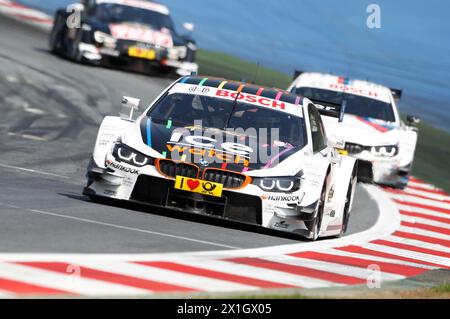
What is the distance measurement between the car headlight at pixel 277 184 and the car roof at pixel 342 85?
7578 mm

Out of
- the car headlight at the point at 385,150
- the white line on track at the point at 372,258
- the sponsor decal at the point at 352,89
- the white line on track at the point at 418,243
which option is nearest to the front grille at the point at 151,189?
the white line on track at the point at 372,258

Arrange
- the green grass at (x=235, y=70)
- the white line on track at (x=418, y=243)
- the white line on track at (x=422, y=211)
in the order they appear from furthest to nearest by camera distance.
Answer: the green grass at (x=235, y=70)
the white line on track at (x=422, y=211)
the white line on track at (x=418, y=243)

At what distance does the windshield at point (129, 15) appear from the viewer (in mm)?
24297

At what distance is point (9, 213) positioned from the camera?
29.8ft

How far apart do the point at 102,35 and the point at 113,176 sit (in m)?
13.4

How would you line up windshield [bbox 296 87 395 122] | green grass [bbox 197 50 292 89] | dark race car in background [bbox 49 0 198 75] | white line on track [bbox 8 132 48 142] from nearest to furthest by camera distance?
white line on track [bbox 8 132 48 142]
windshield [bbox 296 87 395 122]
dark race car in background [bbox 49 0 198 75]
green grass [bbox 197 50 292 89]

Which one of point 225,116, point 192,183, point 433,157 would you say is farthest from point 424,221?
point 433,157

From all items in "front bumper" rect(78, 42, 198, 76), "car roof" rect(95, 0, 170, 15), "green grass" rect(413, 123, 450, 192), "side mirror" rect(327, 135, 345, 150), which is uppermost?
"side mirror" rect(327, 135, 345, 150)

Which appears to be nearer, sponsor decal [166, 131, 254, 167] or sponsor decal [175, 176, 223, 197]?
sponsor decal [175, 176, 223, 197]

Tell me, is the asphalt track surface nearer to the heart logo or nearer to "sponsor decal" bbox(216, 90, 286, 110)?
the heart logo

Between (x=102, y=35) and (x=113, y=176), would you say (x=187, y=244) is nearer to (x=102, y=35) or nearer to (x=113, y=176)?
(x=113, y=176)

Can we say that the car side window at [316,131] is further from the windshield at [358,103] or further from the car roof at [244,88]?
the windshield at [358,103]

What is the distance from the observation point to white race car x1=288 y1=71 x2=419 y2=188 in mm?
16297

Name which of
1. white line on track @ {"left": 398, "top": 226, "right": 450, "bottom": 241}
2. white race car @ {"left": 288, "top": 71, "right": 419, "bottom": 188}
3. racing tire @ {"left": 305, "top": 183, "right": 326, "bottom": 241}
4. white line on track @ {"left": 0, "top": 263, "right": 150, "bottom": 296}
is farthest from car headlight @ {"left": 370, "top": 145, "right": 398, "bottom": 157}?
white line on track @ {"left": 0, "top": 263, "right": 150, "bottom": 296}
